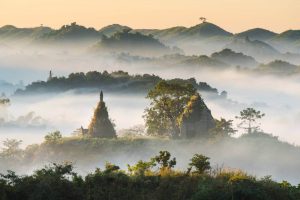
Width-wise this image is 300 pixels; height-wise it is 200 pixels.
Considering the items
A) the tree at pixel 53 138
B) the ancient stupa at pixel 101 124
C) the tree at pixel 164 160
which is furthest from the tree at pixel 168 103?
the tree at pixel 164 160

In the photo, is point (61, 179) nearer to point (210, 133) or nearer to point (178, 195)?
point (178, 195)

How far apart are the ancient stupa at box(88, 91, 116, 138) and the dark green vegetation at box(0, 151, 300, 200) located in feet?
261

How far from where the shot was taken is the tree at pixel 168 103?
360 ft

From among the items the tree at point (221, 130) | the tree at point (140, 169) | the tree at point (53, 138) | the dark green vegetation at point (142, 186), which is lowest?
the tree at point (53, 138)

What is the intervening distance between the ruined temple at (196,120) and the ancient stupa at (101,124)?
470 inches

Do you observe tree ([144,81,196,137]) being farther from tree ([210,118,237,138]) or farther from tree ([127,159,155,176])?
tree ([127,159,155,176])

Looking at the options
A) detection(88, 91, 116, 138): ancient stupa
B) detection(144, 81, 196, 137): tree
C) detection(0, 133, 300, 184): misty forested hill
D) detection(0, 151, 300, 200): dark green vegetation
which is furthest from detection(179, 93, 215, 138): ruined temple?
detection(0, 151, 300, 200): dark green vegetation

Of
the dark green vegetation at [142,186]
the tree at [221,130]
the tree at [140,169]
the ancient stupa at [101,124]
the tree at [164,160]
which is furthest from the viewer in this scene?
the tree at [221,130]

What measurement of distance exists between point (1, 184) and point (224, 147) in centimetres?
8706

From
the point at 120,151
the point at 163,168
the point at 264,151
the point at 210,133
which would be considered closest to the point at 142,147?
the point at 120,151

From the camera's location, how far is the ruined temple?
344 ft

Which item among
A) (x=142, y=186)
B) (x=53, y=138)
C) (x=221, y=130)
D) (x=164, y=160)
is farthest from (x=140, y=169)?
(x=53, y=138)

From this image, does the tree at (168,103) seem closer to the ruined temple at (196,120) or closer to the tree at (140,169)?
the ruined temple at (196,120)

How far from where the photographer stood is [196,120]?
4210 inches
